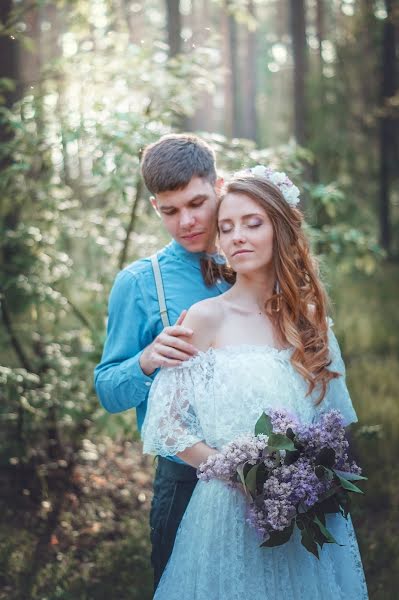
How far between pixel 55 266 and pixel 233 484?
279 cm

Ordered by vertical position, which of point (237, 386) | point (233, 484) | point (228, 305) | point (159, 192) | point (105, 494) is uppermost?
point (159, 192)

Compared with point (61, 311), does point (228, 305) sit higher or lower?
higher

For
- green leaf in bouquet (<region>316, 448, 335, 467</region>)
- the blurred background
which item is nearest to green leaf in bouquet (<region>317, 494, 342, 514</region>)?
green leaf in bouquet (<region>316, 448, 335, 467</region>)

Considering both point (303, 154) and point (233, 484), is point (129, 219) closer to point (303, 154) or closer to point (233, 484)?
point (303, 154)

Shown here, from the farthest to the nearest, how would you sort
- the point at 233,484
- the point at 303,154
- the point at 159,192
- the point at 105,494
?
1. the point at 105,494
2. the point at 303,154
3. the point at 159,192
4. the point at 233,484

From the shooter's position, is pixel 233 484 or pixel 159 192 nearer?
pixel 233 484

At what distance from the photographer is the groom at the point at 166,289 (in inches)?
105

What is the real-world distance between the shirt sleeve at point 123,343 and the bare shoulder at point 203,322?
291 mm

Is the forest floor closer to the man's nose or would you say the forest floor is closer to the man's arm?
the man's arm

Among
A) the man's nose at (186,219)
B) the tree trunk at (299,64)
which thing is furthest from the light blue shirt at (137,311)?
the tree trunk at (299,64)

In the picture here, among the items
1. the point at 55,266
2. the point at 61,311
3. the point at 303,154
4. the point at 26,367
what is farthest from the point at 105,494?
the point at 303,154

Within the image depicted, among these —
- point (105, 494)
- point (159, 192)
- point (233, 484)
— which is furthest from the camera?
point (105, 494)

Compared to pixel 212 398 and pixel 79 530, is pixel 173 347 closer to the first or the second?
pixel 212 398

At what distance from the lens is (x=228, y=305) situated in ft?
8.44
